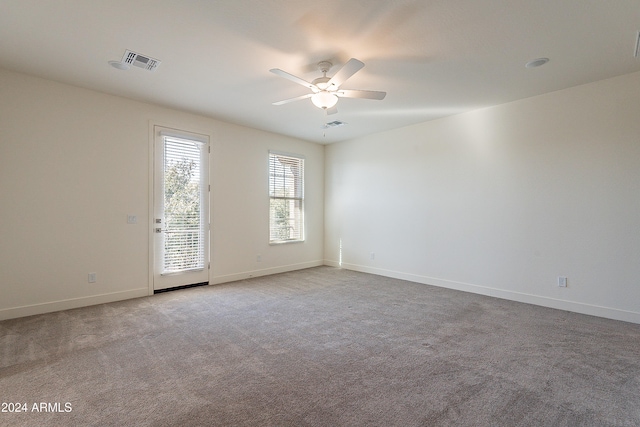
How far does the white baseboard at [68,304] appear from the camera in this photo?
3430mm

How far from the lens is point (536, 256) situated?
13.4ft

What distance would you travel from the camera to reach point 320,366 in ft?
7.87

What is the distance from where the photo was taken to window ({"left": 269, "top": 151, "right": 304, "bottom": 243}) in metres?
Result: 6.09

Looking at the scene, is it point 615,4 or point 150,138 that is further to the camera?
point 150,138

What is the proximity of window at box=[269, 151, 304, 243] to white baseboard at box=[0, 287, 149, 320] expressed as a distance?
2.52 metres

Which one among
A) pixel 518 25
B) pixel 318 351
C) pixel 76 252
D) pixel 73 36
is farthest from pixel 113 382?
pixel 518 25

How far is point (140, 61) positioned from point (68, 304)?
3119mm

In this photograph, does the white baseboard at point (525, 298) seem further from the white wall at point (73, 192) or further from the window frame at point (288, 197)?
the white wall at point (73, 192)

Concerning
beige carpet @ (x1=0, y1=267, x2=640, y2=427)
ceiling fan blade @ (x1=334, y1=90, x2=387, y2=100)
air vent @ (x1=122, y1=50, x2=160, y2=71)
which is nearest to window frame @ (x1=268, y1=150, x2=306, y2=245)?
beige carpet @ (x1=0, y1=267, x2=640, y2=427)

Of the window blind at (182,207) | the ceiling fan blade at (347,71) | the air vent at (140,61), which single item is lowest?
the window blind at (182,207)

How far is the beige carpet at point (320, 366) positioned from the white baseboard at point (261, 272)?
1.23 m

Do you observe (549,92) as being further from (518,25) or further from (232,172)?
(232,172)

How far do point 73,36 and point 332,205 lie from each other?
513 cm

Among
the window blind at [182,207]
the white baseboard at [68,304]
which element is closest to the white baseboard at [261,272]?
the window blind at [182,207]
